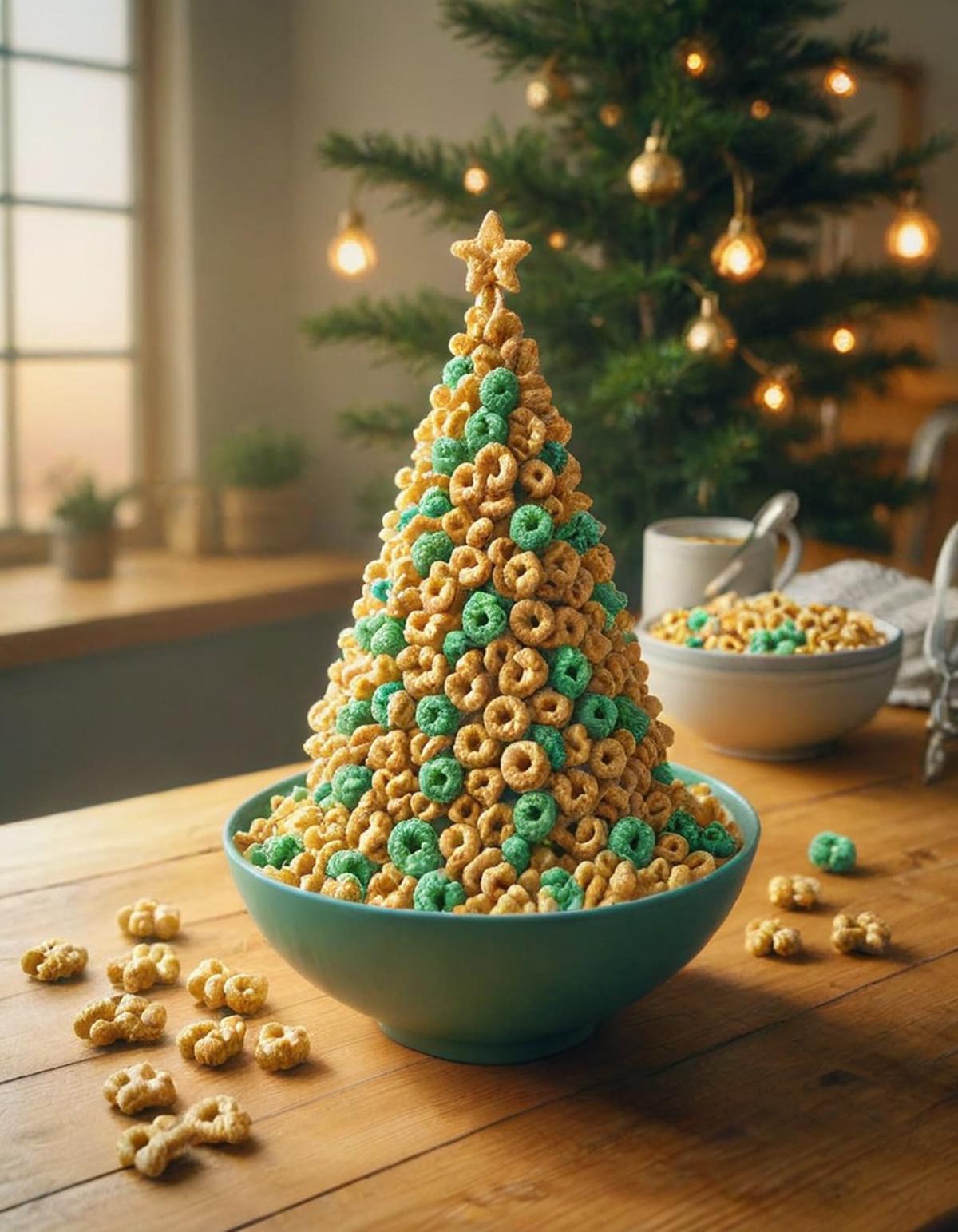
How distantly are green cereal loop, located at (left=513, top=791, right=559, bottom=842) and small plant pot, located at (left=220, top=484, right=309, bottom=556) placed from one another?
8.55ft

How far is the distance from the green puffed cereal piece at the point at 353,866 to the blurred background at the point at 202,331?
2.09 metres

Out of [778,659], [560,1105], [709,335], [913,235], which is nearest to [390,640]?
[560,1105]

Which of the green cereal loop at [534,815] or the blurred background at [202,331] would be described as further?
the blurred background at [202,331]

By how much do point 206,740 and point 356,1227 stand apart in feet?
7.93

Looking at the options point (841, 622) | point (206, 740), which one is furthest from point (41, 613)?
point (841, 622)

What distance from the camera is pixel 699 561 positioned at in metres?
1.47

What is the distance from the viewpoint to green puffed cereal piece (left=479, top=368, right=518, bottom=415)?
0.72 metres

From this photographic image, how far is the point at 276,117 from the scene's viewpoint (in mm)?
3293

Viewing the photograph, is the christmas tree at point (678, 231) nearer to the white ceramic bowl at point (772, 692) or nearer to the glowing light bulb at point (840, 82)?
the glowing light bulb at point (840, 82)

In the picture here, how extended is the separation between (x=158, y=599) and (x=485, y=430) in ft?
6.97

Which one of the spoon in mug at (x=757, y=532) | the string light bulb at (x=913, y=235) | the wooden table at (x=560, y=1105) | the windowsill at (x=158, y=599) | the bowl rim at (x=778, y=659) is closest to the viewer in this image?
the wooden table at (x=560, y=1105)

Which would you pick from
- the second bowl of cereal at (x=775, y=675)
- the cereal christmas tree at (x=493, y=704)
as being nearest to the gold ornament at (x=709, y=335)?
the second bowl of cereal at (x=775, y=675)

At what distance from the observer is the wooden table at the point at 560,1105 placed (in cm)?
60

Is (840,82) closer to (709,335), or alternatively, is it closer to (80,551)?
(709,335)
